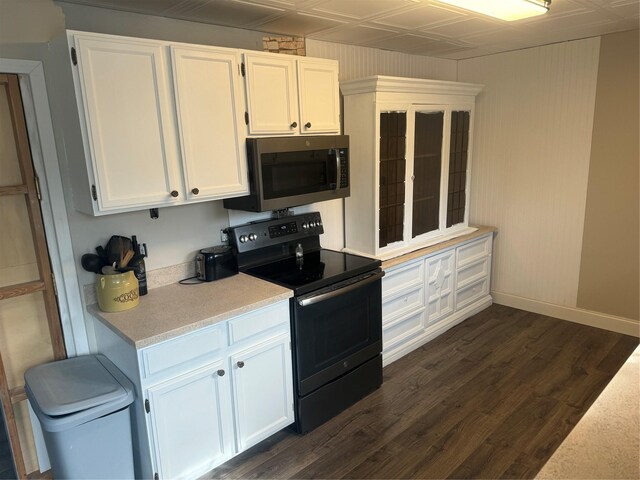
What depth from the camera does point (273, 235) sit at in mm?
2822

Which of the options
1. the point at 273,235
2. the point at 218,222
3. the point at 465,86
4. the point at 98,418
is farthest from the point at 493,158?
the point at 98,418

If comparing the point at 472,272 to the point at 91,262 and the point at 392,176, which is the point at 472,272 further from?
the point at 91,262

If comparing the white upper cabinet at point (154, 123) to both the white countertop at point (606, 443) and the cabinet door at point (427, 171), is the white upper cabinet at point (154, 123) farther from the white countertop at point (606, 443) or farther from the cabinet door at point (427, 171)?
the white countertop at point (606, 443)

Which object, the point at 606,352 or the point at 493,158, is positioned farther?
the point at 493,158

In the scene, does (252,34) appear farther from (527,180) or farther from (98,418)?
(527,180)

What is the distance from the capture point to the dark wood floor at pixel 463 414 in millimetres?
2273

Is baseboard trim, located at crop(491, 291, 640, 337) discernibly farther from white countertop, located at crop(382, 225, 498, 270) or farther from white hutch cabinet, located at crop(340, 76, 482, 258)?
white hutch cabinet, located at crop(340, 76, 482, 258)

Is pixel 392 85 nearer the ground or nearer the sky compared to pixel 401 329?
nearer the sky

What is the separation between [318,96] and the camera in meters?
2.69

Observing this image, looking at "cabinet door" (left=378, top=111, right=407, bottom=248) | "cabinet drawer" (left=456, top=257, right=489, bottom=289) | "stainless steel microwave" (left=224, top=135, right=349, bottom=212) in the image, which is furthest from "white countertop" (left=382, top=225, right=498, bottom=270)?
"stainless steel microwave" (left=224, top=135, right=349, bottom=212)

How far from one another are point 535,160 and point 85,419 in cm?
384

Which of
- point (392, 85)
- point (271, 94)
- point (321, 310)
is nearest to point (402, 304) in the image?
point (321, 310)

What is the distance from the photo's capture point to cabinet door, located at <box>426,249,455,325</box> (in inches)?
140

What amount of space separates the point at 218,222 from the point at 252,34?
1176mm
